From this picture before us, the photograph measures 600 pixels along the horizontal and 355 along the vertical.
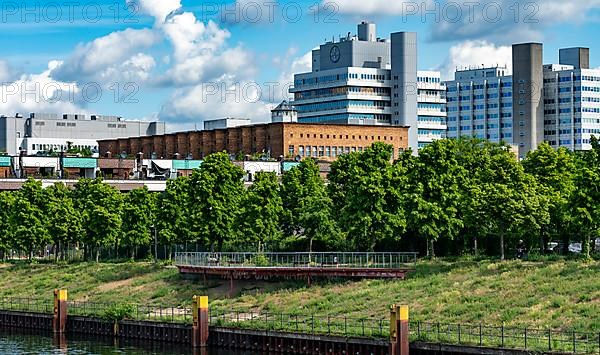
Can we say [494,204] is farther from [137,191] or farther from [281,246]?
[137,191]

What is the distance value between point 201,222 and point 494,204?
112ft

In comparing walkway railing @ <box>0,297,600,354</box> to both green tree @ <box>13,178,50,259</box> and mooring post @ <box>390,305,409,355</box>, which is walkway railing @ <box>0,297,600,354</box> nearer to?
mooring post @ <box>390,305,409,355</box>

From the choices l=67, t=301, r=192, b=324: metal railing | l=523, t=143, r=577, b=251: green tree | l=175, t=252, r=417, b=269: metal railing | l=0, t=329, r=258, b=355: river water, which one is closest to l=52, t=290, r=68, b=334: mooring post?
l=0, t=329, r=258, b=355: river water

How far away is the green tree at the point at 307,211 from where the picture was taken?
391ft

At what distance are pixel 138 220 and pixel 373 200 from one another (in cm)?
3699

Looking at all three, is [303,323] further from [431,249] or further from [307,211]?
[307,211]

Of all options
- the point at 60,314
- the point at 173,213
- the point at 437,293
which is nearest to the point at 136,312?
the point at 60,314

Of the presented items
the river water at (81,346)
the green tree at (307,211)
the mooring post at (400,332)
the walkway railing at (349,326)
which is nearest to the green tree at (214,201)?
the green tree at (307,211)

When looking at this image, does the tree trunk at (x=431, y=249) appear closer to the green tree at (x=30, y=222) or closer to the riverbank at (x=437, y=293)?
the riverbank at (x=437, y=293)

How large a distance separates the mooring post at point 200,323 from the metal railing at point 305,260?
16821 mm

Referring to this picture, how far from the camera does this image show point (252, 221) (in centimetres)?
12212

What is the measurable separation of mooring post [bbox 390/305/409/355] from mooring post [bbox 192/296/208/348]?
19.6 meters

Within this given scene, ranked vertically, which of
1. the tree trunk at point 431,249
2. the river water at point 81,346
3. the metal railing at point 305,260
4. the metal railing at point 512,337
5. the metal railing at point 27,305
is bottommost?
the river water at point 81,346

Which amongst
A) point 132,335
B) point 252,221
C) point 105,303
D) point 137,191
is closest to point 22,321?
point 105,303
